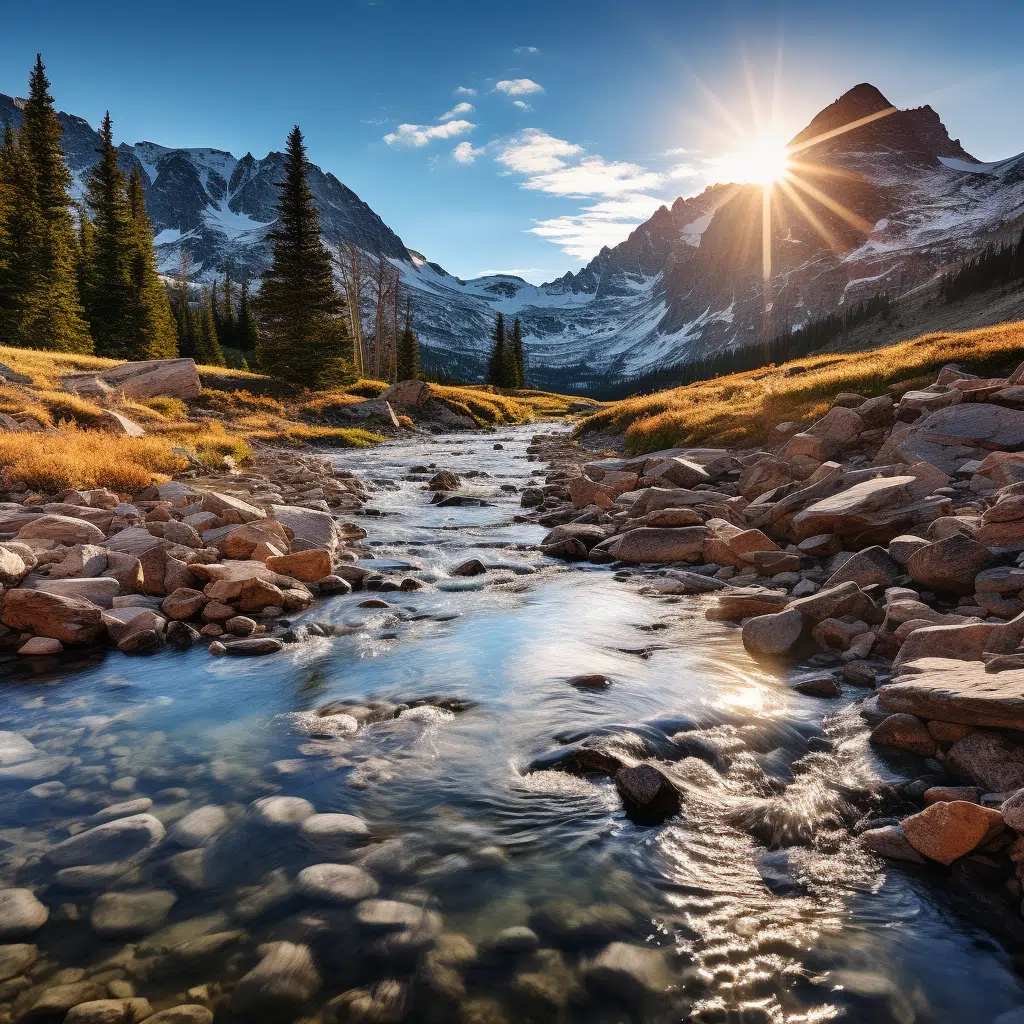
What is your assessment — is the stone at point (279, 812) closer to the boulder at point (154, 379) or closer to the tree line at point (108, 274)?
the boulder at point (154, 379)

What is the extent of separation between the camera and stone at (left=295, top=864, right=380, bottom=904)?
3488 millimetres

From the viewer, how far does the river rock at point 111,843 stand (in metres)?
3.71

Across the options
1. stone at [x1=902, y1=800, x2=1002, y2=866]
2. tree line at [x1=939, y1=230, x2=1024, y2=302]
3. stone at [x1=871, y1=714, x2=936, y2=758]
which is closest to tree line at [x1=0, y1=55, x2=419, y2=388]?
stone at [x1=871, y1=714, x2=936, y2=758]

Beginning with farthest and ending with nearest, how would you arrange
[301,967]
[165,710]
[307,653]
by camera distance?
[307,653]
[165,710]
[301,967]

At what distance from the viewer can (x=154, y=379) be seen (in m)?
31.0

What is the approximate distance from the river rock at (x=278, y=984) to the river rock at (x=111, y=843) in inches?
49.7

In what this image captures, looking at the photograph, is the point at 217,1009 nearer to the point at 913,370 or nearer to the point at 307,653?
the point at 307,653

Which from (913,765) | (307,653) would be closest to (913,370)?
(913,765)

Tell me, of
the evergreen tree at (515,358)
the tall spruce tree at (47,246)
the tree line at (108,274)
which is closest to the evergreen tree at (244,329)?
the evergreen tree at (515,358)

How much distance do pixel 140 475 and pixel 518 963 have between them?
44.2 ft

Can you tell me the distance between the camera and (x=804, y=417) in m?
17.5

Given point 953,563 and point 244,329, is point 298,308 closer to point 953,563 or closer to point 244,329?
point 953,563

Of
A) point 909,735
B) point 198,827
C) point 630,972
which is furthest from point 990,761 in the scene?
point 198,827

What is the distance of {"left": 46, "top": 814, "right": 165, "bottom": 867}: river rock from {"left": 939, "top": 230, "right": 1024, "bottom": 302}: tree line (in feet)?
451
